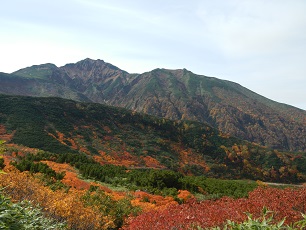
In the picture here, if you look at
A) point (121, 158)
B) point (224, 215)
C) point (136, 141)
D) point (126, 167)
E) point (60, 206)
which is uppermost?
point (224, 215)

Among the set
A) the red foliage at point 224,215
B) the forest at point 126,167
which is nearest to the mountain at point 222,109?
the forest at point 126,167

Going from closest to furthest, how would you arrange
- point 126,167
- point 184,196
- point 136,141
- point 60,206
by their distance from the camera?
point 60,206
point 184,196
point 126,167
point 136,141

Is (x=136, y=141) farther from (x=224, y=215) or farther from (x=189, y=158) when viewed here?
(x=224, y=215)

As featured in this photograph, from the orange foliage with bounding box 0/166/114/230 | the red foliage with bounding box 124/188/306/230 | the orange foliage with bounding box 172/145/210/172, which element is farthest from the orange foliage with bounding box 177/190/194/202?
the orange foliage with bounding box 172/145/210/172

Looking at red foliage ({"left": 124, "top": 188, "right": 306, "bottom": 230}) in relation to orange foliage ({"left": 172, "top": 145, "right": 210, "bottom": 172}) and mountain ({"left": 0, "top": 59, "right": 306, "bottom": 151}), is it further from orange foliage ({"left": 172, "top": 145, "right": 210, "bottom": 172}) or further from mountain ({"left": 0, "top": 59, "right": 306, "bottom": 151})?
mountain ({"left": 0, "top": 59, "right": 306, "bottom": 151})

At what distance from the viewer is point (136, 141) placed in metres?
64.9

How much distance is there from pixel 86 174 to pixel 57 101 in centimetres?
5487

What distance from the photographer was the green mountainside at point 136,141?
173ft

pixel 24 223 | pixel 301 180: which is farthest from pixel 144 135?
pixel 24 223

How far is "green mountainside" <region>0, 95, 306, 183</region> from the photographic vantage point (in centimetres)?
5285

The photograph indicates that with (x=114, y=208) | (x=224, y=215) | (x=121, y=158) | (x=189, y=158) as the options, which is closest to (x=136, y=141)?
(x=121, y=158)

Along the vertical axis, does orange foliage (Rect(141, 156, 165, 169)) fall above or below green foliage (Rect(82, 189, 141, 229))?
below

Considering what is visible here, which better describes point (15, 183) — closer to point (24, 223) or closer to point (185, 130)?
point (24, 223)

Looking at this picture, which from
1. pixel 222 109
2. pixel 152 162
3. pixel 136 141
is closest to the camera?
pixel 152 162
